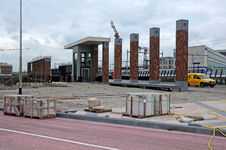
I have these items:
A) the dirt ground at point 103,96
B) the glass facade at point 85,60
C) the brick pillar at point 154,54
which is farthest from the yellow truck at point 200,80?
the glass facade at point 85,60

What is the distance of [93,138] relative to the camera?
7527 millimetres

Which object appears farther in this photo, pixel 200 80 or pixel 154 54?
pixel 200 80

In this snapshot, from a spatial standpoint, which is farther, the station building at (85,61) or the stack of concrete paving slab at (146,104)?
the station building at (85,61)

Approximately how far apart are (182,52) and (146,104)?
16271 mm

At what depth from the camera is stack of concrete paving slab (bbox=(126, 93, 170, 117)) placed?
34.4ft

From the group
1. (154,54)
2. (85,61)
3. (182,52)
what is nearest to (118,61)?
(154,54)

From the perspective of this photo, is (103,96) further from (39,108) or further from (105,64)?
(105,64)

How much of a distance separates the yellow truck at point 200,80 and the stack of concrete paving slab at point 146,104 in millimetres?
23224

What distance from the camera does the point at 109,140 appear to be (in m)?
7.30

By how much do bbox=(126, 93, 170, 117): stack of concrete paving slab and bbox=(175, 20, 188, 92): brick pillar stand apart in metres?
14.9

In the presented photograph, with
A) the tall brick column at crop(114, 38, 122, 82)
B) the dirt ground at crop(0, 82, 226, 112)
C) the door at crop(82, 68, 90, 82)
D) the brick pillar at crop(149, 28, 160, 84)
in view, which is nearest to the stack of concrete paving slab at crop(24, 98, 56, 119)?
the dirt ground at crop(0, 82, 226, 112)

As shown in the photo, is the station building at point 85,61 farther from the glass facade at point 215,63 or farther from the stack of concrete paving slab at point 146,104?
the glass facade at point 215,63

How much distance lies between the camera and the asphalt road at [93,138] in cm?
665

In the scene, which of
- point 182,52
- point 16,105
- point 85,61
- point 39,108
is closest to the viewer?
point 39,108
